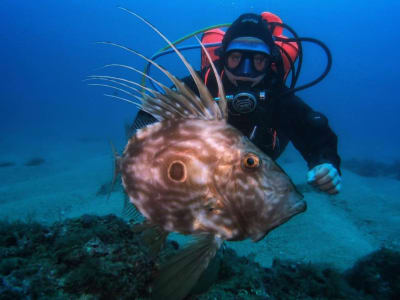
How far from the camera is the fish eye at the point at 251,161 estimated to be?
1.23 meters

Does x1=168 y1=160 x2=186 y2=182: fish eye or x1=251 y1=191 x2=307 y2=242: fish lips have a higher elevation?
x1=168 y1=160 x2=186 y2=182: fish eye

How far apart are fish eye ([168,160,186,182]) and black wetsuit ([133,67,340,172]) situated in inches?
72.1

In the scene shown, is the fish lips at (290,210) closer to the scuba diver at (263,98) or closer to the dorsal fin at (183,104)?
the dorsal fin at (183,104)

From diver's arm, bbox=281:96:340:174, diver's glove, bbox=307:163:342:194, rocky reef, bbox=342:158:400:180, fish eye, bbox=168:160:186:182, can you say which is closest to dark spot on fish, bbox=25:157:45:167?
Result: diver's arm, bbox=281:96:340:174

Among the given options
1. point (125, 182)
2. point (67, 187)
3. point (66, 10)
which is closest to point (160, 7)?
point (66, 10)

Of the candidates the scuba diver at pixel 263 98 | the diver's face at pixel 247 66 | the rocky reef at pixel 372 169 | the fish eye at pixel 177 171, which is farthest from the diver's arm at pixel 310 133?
the rocky reef at pixel 372 169

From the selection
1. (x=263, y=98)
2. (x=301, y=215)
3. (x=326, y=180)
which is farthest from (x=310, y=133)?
(x=301, y=215)

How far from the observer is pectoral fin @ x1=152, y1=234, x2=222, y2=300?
109 centimetres

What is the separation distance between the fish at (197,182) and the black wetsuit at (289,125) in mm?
1679

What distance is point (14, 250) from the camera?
7.33 ft

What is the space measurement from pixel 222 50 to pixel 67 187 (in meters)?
8.48

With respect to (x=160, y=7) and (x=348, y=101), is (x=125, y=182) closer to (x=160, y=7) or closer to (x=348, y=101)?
(x=160, y=7)

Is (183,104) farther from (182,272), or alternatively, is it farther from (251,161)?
(182,272)

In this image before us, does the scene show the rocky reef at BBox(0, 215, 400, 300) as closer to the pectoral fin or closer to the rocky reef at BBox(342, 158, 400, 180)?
the pectoral fin
